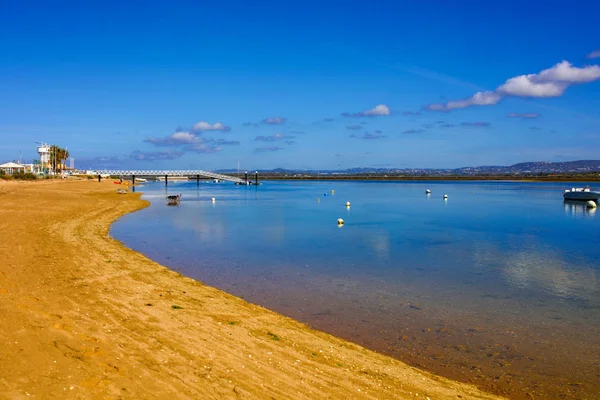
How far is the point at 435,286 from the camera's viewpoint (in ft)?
46.3

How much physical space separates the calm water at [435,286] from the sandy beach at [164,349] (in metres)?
1.22

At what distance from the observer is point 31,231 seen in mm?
Answer: 19625

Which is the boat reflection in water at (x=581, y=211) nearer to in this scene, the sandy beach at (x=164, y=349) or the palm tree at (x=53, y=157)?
the sandy beach at (x=164, y=349)

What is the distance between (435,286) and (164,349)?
9.48 meters

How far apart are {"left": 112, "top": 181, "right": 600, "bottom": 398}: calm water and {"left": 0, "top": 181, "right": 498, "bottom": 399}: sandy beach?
4.02 ft

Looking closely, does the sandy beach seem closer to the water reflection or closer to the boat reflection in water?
the water reflection

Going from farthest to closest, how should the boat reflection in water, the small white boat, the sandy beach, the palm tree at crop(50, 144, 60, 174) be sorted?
the palm tree at crop(50, 144, 60, 174), the small white boat, the boat reflection in water, the sandy beach

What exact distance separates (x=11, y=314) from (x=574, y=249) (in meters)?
23.4

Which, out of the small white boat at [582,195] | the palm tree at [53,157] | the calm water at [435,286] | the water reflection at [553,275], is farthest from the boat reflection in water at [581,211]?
the palm tree at [53,157]

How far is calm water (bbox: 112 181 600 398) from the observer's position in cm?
859

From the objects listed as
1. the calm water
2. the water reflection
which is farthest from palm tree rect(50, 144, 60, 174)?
the water reflection

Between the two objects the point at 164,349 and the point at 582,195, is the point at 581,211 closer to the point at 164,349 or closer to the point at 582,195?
the point at 582,195

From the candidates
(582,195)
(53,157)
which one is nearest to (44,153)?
(53,157)

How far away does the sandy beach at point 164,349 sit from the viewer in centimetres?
566
